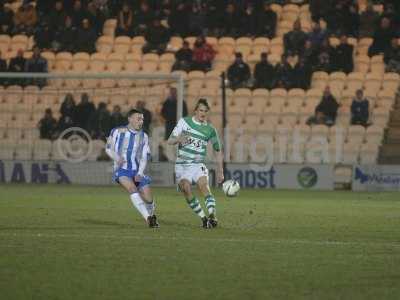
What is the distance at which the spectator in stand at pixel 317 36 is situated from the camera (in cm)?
2683

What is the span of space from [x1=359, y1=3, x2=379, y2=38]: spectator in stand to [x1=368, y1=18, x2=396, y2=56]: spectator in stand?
3.67ft

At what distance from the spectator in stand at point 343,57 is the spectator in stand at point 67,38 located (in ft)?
26.4

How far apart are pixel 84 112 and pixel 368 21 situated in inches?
348

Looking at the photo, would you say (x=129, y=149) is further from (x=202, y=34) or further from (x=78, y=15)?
(x=78, y=15)

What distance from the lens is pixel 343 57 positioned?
26.4 m

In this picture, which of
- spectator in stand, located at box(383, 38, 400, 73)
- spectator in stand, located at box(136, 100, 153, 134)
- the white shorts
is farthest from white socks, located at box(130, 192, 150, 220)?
spectator in stand, located at box(383, 38, 400, 73)

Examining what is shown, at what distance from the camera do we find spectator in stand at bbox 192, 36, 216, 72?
2731 centimetres

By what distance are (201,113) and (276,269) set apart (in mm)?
5016

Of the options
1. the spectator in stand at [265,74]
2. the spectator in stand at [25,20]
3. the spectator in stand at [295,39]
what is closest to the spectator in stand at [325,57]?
the spectator in stand at [295,39]

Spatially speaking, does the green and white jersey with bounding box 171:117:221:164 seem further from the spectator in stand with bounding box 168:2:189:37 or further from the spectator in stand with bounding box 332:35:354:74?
the spectator in stand with bounding box 168:2:189:37

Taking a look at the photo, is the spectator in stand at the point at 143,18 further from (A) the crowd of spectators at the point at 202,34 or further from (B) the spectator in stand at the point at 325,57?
(B) the spectator in stand at the point at 325,57

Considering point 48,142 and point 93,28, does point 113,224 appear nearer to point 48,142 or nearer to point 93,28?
point 48,142

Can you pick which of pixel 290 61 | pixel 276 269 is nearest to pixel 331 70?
pixel 290 61

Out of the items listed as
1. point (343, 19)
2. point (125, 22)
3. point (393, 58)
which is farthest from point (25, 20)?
point (393, 58)
